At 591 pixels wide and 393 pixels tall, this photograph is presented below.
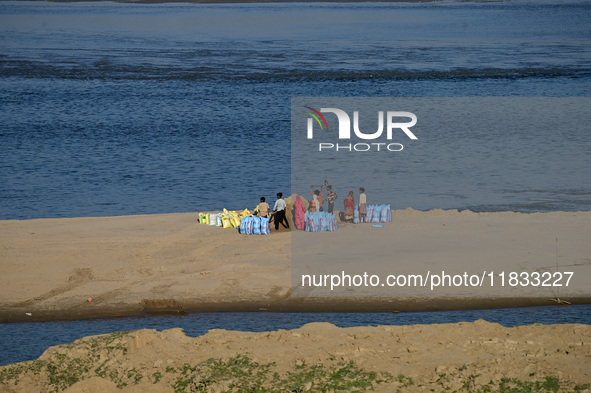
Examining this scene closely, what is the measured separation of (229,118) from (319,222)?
89.2 feet

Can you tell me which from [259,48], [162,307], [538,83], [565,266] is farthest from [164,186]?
[259,48]

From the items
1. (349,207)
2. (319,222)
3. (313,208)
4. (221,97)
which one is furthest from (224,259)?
(221,97)

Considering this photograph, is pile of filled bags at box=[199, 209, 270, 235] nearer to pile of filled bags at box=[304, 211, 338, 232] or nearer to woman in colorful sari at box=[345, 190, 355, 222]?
pile of filled bags at box=[304, 211, 338, 232]

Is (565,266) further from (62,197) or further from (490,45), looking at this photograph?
(490,45)

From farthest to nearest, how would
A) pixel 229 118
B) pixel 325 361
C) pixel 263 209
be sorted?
pixel 229 118 → pixel 263 209 → pixel 325 361

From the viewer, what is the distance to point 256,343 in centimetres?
1564

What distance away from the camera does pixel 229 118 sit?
4994 centimetres

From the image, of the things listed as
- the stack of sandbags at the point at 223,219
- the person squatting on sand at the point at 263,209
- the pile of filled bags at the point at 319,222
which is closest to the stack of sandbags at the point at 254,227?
the person squatting on sand at the point at 263,209

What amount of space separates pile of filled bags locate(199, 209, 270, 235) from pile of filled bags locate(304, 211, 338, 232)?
3.84ft

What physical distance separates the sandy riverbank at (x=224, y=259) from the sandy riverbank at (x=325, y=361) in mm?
2935

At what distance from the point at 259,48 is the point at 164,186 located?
5507 cm

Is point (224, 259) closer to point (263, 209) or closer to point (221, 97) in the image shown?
point (263, 209)

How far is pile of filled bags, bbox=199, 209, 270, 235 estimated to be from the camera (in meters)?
23.7

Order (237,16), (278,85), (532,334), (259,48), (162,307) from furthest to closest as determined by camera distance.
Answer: (237,16) → (259,48) → (278,85) → (162,307) → (532,334)
